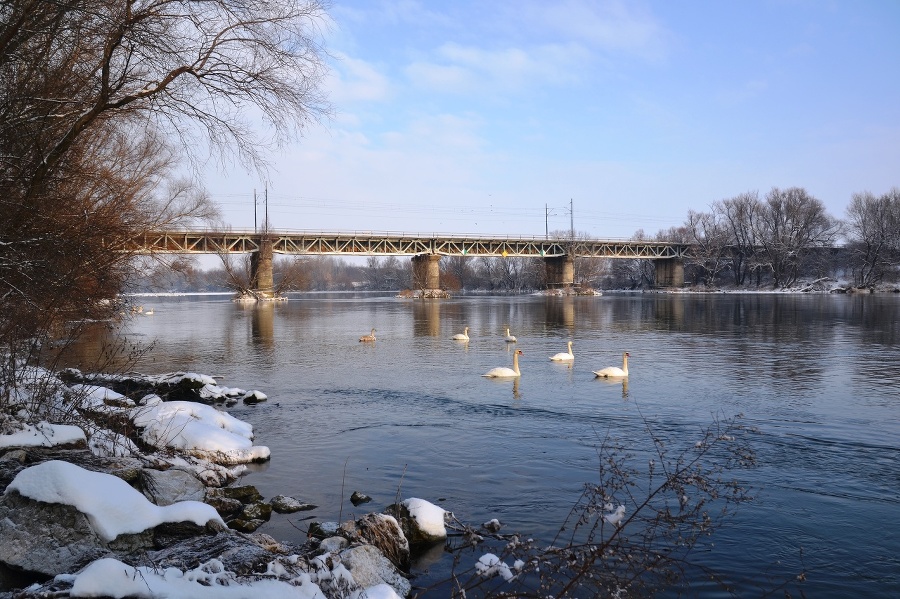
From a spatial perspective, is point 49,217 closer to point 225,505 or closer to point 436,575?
point 225,505

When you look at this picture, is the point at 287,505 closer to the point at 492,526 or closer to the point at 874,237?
the point at 492,526

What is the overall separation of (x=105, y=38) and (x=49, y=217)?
2.58 metres

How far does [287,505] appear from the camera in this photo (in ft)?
28.7

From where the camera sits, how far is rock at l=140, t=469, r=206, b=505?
755 centimetres

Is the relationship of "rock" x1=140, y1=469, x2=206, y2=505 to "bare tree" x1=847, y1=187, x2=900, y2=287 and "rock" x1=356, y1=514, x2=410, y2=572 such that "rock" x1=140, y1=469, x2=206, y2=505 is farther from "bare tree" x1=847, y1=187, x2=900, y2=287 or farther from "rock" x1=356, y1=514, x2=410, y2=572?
"bare tree" x1=847, y1=187, x2=900, y2=287

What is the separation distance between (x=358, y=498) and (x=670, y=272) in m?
109

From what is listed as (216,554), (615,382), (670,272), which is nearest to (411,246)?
(670,272)

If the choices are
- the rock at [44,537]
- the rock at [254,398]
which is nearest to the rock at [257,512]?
the rock at [44,537]

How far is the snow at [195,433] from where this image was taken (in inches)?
425

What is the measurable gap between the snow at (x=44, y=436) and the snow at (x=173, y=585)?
12.3 feet

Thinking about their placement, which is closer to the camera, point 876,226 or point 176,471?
point 176,471

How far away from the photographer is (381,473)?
1059 centimetres

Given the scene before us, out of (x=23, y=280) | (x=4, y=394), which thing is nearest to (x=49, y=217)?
(x=23, y=280)

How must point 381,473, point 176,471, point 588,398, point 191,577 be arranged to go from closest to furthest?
point 191,577 → point 176,471 → point 381,473 → point 588,398
